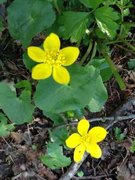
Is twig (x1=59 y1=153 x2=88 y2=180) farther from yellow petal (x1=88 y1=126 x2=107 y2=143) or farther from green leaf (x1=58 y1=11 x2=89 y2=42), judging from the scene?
green leaf (x1=58 y1=11 x2=89 y2=42)

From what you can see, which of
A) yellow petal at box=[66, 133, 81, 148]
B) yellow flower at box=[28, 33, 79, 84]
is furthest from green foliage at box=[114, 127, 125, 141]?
yellow flower at box=[28, 33, 79, 84]

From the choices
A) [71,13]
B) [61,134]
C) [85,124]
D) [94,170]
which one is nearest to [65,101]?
[85,124]

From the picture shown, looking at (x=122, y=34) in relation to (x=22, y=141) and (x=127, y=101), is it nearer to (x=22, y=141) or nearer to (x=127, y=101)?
(x=127, y=101)

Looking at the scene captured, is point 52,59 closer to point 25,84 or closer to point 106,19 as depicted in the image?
point 25,84

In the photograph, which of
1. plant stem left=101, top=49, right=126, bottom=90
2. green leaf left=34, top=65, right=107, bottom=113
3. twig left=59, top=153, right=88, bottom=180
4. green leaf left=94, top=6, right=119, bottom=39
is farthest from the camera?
twig left=59, top=153, right=88, bottom=180

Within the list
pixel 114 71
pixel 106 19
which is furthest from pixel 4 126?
pixel 106 19
